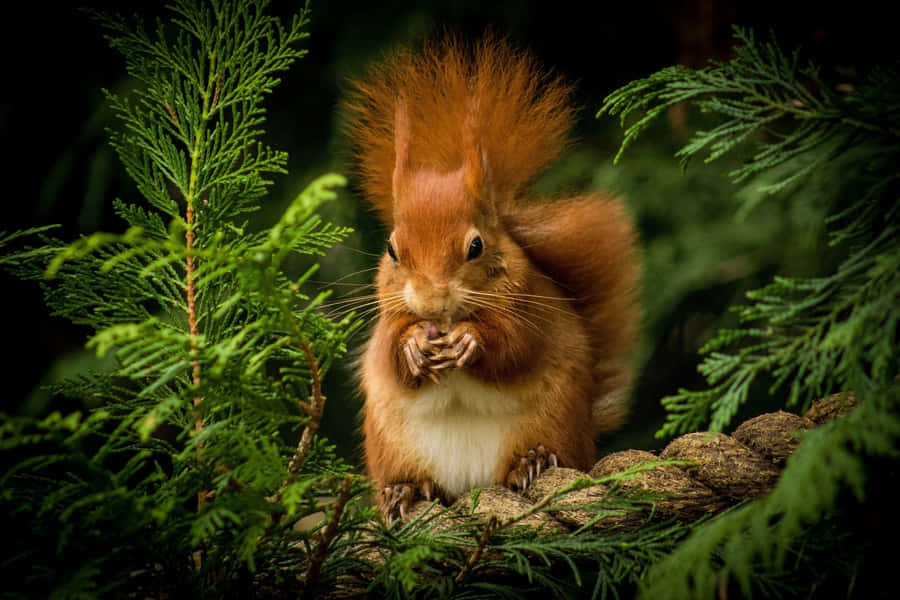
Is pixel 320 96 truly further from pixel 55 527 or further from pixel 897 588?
pixel 897 588

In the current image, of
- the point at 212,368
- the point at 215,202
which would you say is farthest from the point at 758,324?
the point at 212,368

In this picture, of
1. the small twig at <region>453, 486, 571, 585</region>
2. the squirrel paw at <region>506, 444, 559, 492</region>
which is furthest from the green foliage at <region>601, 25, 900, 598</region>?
the squirrel paw at <region>506, 444, 559, 492</region>

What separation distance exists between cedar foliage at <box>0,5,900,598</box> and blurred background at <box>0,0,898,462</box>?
0.69 m

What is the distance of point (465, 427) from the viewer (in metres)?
1.06

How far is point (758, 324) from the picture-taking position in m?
1.54

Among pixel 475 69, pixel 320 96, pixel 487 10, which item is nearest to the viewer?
pixel 475 69

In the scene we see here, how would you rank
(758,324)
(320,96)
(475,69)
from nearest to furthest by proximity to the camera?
(475,69)
(758,324)
(320,96)

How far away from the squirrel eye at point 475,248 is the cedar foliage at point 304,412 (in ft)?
1.03

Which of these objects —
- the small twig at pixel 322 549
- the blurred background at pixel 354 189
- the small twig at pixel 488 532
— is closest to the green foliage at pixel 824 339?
the small twig at pixel 488 532

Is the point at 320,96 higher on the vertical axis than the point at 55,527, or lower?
higher

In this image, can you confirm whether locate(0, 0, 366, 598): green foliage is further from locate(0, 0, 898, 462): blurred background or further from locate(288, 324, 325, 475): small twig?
locate(0, 0, 898, 462): blurred background

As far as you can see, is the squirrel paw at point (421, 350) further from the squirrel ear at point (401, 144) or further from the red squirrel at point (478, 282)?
the squirrel ear at point (401, 144)

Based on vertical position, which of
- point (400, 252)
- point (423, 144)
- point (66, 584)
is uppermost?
point (423, 144)

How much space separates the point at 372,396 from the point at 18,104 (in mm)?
1085
